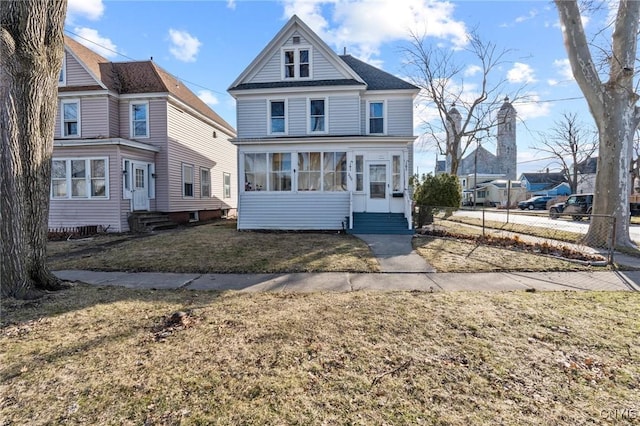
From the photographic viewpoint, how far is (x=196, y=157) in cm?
1908

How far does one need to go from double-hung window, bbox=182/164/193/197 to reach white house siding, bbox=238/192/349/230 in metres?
5.78

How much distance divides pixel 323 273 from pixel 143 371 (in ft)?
14.0

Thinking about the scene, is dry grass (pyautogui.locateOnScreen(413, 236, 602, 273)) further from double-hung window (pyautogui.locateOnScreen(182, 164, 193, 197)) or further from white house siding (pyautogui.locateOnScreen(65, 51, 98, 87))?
white house siding (pyautogui.locateOnScreen(65, 51, 98, 87))

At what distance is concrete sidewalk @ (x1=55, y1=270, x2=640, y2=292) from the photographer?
582 centimetres

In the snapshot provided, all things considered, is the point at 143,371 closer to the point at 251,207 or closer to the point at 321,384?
the point at 321,384

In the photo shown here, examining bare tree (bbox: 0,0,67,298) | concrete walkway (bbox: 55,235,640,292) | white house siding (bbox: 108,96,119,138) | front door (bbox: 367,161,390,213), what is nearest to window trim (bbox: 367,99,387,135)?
front door (bbox: 367,161,390,213)

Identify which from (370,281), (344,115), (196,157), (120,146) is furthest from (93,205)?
(370,281)

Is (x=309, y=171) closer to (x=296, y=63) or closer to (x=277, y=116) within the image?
(x=277, y=116)

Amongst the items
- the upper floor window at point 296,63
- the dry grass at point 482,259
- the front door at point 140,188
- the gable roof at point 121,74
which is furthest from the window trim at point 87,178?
the dry grass at point 482,259

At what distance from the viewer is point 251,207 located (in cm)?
1381

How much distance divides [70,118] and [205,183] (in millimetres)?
7341

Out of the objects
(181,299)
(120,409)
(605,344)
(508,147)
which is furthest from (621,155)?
(508,147)

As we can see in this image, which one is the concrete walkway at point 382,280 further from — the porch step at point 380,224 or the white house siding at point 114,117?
the white house siding at point 114,117

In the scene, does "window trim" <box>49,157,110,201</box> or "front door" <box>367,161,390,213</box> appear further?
"window trim" <box>49,157,110,201</box>
